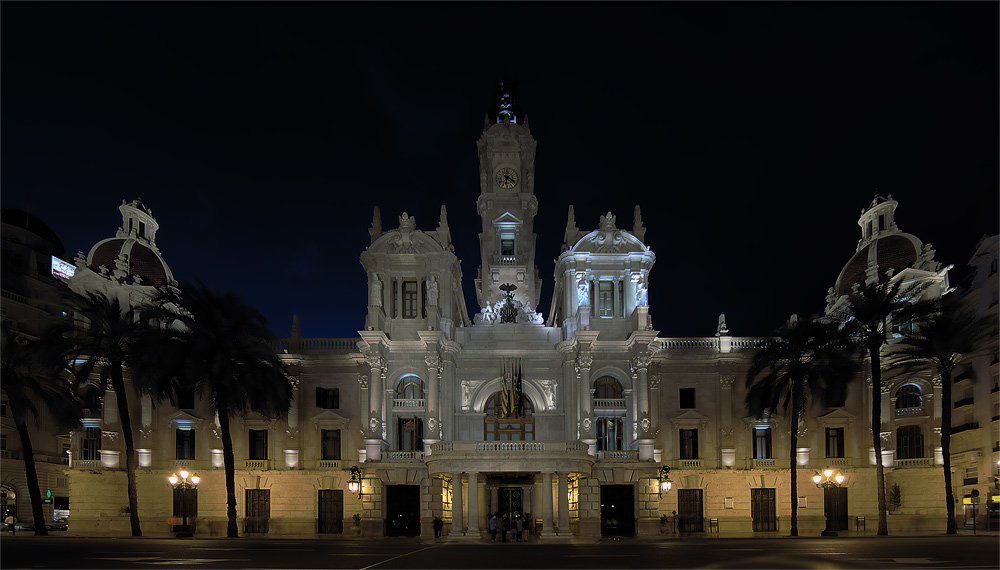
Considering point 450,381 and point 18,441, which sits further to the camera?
point 18,441

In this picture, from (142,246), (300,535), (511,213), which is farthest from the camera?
(511,213)

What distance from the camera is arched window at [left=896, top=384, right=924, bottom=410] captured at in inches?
2370

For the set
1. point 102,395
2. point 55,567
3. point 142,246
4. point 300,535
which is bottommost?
point 300,535

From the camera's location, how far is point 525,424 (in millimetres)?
60406

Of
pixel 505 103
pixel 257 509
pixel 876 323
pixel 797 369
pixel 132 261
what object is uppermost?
pixel 505 103

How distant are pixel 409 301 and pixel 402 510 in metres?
14.8

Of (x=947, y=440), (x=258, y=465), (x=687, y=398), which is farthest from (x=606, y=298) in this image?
(x=258, y=465)

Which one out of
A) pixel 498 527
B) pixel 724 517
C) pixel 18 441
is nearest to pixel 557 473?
pixel 498 527

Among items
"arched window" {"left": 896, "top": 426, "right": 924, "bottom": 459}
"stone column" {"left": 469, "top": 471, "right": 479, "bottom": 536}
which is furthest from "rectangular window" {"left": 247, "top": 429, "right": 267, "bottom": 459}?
"arched window" {"left": 896, "top": 426, "right": 924, "bottom": 459}

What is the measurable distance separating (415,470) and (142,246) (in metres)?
27.0

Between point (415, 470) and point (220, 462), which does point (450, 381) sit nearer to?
point (415, 470)

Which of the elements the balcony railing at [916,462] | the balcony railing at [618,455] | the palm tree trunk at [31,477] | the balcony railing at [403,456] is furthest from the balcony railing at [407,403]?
the balcony railing at [916,462]

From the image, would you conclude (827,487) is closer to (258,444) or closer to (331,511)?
(331,511)

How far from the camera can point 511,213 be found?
230ft
